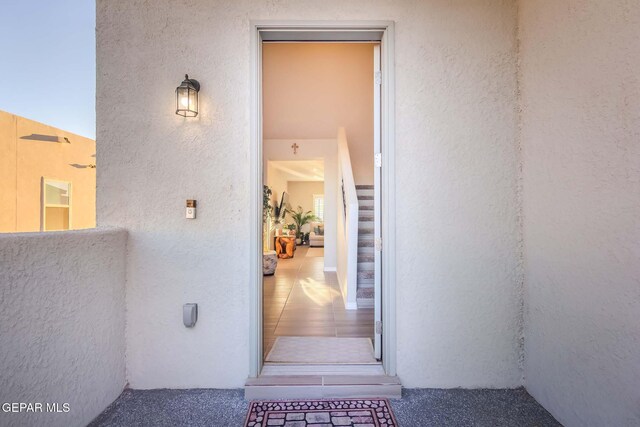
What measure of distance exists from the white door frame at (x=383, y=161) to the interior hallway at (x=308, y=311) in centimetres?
65

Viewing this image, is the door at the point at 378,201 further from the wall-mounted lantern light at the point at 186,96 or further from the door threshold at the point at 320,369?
the wall-mounted lantern light at the point at 186,96

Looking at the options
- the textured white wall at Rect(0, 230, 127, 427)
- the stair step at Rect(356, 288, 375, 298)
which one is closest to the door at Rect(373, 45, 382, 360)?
the stair step at Rect(356, 288, 375, 298)

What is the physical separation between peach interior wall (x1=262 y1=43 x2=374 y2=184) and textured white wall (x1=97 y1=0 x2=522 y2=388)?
4291 millimetres

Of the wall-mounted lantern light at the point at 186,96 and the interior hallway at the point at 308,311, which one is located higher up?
the wall-mounted lantern light at the point at 186,96

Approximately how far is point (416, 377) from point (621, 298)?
1238 mm

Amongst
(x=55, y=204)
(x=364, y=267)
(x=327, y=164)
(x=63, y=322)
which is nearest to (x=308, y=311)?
(x=364, y=267)

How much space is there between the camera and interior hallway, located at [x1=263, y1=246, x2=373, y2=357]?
2.82m

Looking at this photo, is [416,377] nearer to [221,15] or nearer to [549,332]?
[549,332]

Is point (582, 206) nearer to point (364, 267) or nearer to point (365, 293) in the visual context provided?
point (365, 293)

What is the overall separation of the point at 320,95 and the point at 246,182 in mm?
5196

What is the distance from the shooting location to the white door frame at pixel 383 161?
1986 mm

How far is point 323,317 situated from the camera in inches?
127

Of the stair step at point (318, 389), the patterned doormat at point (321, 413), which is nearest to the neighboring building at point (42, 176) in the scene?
the stair step at point (318, 389)

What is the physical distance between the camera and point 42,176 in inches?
277
